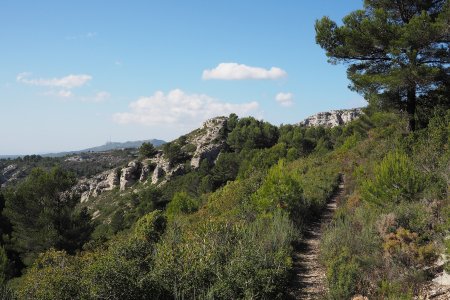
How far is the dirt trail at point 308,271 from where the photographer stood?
673cm

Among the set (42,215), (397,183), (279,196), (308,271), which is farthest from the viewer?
(42,215)

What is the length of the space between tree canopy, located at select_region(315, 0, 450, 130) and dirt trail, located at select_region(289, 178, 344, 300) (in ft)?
22.4

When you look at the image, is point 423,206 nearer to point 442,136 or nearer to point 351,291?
point 351,291

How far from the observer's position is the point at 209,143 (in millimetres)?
77188

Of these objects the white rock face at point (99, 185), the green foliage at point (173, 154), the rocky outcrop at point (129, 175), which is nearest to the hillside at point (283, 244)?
the green foliage at point (173, 154)

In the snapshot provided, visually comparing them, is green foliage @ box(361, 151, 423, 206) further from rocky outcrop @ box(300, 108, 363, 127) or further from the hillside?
rocky outcrop @ box(300, 108, 363, 127)

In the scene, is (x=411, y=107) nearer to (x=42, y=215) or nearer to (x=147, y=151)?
(x=42, y=215)

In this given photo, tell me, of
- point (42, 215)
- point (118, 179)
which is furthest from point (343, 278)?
point (118, 179)

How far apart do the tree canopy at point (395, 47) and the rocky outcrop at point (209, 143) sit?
2238 inches

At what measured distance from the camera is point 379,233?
302 inches

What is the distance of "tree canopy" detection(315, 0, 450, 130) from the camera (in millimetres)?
13219

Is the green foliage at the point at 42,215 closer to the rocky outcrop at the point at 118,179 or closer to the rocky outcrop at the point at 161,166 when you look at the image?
the rocky outcrop at the point at 161,166

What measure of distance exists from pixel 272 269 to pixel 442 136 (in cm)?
857

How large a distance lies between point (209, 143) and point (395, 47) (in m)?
64.1
